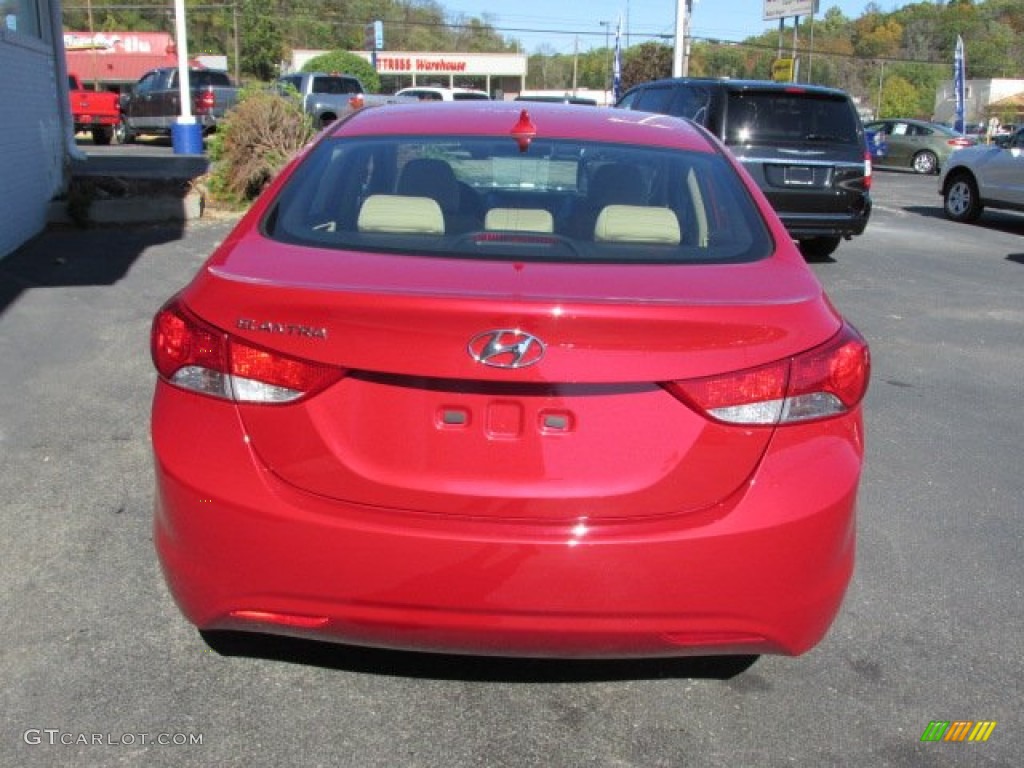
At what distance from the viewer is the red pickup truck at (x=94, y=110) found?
87.9 ft

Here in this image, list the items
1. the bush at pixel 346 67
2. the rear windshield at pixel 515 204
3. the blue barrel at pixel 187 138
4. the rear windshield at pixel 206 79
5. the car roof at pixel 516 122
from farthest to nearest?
the bush at pixel 346 67 → the rear windshield at pixel 206 79 → the blue barrel at pixel 187 138 → the car roof at pixel 516 122 → the rear windshield at pixel 515 204

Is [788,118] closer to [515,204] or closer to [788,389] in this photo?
[515,204]

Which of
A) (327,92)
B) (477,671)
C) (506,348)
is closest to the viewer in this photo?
(506,348)

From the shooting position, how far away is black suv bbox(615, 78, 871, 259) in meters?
10.6

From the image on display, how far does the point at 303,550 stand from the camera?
2.40 m

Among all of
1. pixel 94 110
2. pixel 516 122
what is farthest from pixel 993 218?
pixel 94 110

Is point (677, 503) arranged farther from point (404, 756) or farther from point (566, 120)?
point (566, 120)

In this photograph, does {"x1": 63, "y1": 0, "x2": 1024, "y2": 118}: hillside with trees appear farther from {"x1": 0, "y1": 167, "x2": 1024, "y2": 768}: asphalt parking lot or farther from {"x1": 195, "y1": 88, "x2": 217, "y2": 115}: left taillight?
{"x1": 0, "y1": 167, "x2": 1024, "y2": 768}: asphalt parking lot

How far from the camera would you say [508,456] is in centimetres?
238

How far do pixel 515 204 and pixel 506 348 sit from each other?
51.3 inches

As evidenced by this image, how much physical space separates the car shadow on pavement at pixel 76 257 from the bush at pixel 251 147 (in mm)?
1537

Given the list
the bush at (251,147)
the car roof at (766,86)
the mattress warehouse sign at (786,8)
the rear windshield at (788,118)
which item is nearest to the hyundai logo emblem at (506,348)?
the rear windshield at (788,118)

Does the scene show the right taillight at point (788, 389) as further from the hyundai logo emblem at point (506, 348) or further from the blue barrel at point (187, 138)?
the blue barrel at point (187, 138)

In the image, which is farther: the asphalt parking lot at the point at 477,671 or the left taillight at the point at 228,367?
the asphalt parking lot at the point at 477,671
